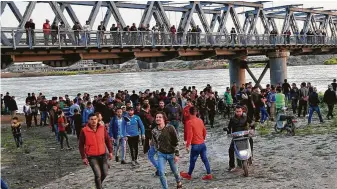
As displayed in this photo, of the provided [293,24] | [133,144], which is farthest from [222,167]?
[293,24]

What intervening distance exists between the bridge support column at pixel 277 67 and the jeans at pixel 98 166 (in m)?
30.7

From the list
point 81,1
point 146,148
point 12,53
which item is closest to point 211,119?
point 146,148

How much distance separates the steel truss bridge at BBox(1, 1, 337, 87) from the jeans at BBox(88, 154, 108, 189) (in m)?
13.3

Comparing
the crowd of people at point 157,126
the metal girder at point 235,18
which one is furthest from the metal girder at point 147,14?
the metal girder at point 235,18

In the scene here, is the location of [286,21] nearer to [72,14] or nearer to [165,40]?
[165,40]

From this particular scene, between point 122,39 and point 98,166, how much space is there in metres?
16.6

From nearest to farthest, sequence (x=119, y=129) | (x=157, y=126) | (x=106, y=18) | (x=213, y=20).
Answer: (x=157, y=126)
(x=119, y=129)
(x=106, y=18)
(x=213, y=20)

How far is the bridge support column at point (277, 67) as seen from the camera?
122 feet

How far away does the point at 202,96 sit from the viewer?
18.6 metres

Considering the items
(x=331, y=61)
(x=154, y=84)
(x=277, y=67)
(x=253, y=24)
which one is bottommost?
(x=154, y=84)

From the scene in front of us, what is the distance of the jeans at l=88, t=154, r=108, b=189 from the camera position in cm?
802

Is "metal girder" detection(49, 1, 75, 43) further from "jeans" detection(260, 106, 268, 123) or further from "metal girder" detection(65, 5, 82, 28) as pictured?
"jeans" detection(260, 106, 268, 123)

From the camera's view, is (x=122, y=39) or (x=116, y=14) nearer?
(x=122, y=39)

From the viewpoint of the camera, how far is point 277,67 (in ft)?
122
